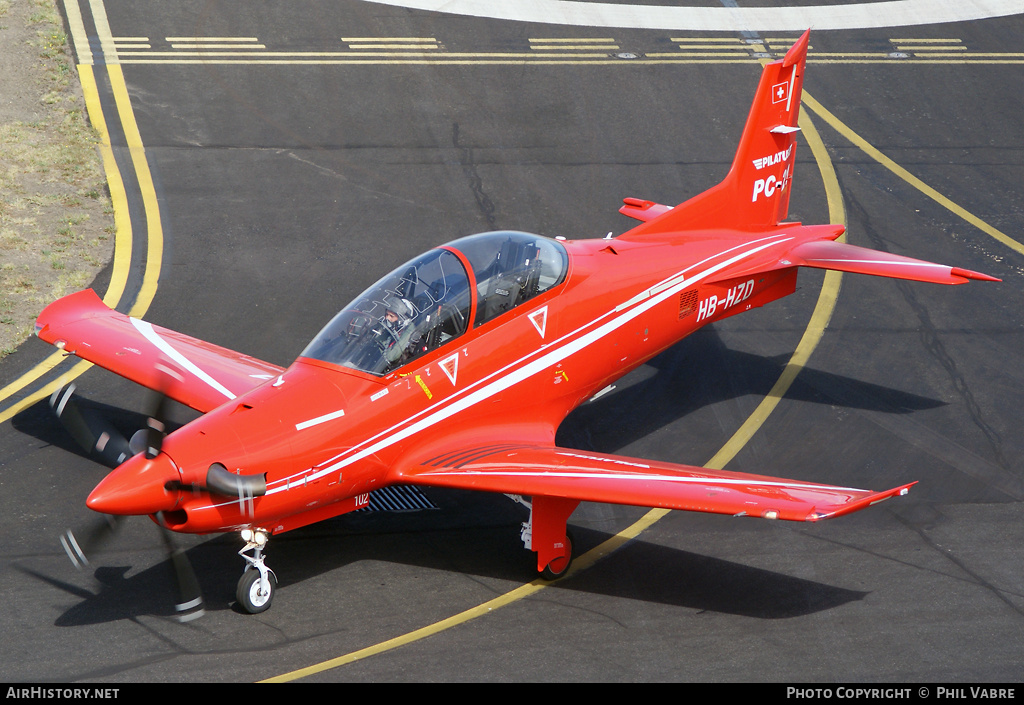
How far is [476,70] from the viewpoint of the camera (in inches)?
942

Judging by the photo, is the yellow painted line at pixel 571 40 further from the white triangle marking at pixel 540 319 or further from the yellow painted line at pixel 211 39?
→ the white triangle marking at pixel 540 319

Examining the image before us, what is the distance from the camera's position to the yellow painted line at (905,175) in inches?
770

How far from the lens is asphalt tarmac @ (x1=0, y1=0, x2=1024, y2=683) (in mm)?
10594

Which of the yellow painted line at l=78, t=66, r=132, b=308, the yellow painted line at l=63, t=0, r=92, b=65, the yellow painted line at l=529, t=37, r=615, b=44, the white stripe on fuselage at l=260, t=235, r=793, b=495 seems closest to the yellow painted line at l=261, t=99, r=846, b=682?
the white stripe on fuselage at l=260, t=235, r=793, b=495

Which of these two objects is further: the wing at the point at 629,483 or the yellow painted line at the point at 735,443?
the yellow painted line at the point at 735,443

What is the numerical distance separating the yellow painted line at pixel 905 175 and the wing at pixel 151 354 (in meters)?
13.7

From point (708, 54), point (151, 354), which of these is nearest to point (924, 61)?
point (708, 54)

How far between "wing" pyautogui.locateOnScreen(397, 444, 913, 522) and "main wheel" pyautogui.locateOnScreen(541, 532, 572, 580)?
1.05m

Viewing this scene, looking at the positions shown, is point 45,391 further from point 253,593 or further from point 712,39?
point 712,39

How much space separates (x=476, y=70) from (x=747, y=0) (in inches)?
338

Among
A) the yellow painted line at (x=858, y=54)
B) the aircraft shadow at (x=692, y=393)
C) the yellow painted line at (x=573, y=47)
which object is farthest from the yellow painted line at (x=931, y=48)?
the aircraft shadow at (x=692, y=393)

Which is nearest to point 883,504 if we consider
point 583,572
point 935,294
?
point 583,572

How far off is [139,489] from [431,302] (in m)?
3.72

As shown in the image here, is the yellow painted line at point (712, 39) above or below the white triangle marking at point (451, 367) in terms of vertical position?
above
